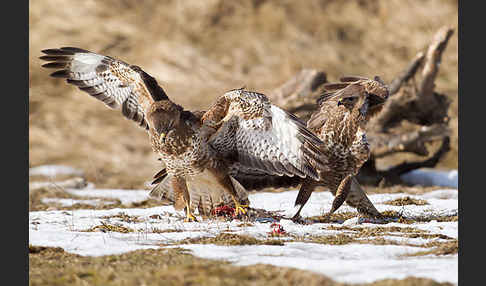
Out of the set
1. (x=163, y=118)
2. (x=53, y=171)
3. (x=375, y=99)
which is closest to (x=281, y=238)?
(x=163, y=118)

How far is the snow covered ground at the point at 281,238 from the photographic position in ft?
13.9

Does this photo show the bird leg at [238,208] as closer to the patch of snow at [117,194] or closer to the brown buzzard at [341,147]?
the brown buzzard at [341,147]

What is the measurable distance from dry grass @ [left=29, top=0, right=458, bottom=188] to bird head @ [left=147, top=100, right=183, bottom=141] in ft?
31.5

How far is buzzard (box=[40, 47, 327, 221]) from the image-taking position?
6.57 m

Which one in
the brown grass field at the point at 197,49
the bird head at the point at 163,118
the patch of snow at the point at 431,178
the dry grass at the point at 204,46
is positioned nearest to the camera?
the bird head at the point at 163,118

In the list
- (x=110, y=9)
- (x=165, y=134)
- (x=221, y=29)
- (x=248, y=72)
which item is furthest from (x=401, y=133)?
(x=110, y=9)

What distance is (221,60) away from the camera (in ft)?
68.6

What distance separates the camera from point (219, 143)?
22.7 feet

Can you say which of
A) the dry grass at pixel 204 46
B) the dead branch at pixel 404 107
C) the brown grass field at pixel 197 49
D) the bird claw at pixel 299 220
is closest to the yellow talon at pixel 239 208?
the bird claw at pixel 299 220

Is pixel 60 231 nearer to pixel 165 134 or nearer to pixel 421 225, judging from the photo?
pixel 165 134

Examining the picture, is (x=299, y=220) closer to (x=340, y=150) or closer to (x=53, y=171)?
(x=340, y=150)

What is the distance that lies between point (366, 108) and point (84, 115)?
12524 millimetres

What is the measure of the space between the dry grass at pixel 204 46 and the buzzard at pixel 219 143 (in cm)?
906

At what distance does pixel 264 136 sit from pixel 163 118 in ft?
3.73
